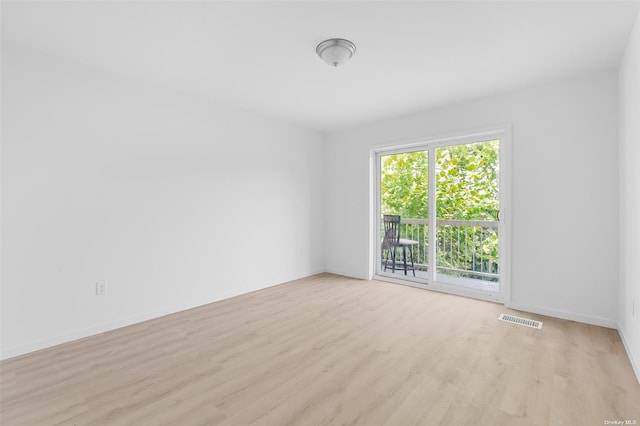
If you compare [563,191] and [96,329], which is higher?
[563,191]

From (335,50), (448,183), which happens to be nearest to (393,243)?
(448,183)

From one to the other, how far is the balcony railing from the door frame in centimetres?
39

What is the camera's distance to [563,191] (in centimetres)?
309

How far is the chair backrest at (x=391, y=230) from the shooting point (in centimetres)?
475

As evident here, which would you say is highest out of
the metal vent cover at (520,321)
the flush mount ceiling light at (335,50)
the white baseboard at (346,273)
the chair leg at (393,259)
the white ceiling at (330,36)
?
the white ceiling at (330,36)

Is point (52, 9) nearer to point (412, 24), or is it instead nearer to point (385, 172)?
point (412, 24)

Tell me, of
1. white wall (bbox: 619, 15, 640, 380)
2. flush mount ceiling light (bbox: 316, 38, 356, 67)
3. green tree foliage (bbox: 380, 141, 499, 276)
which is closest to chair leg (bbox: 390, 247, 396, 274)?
green tree foliage (bbox: 380, 141, 499, 276)

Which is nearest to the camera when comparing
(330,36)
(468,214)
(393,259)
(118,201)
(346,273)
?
(330,36)

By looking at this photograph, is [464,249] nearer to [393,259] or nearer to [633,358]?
[393,259]

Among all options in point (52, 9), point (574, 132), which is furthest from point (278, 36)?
point (574, 132)

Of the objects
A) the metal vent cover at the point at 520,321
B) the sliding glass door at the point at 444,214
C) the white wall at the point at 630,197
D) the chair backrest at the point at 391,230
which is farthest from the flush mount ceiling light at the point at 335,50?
the metal vent cover at the point at 520,321

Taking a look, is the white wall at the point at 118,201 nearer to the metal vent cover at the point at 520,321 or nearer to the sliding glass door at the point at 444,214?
the sliding glass door at the point at 444,214

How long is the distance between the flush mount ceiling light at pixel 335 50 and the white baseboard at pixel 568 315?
324 centimetres

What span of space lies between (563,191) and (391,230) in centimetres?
226
